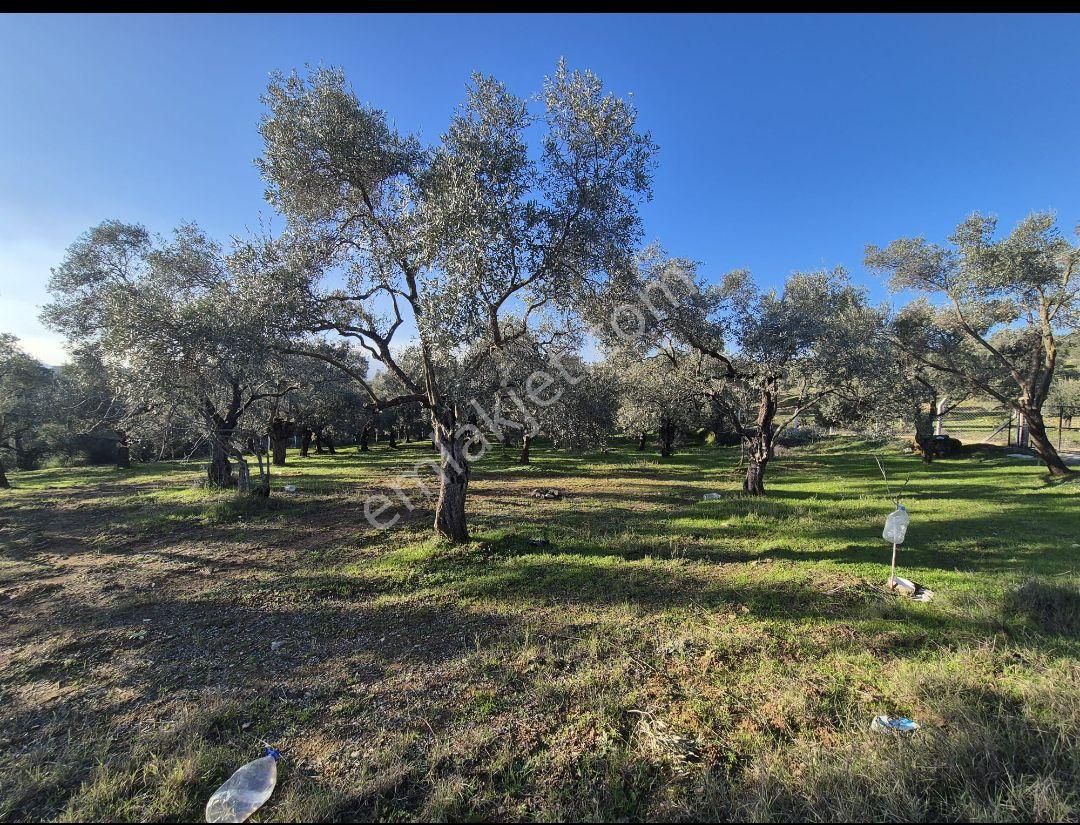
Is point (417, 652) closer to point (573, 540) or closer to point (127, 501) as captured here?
point (573, 540)

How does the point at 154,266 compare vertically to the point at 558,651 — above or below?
above

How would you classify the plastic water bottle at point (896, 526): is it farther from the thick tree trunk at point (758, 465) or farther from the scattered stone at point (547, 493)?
the scattered stone at point (547, 493)

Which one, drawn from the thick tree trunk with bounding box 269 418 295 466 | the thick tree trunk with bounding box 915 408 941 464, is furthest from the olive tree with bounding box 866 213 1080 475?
the thick tree trunk with bounding box 269 418 295 466

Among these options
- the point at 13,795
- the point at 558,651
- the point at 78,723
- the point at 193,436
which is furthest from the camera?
the point at 193,436

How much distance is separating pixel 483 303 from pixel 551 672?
5651mm

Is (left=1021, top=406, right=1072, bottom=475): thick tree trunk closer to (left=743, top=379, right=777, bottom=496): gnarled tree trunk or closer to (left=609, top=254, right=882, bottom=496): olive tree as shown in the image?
(left=609, top=254, right=882, bottom=496): olive tree

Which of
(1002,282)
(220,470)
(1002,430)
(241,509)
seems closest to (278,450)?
(220,470)

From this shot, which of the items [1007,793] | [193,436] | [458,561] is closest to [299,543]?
[458,561]

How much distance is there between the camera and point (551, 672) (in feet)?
15.3

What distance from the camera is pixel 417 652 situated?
17.1 ft

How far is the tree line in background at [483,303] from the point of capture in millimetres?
7371

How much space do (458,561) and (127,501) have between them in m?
16.2

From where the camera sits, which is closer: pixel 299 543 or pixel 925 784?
pixel 925 784

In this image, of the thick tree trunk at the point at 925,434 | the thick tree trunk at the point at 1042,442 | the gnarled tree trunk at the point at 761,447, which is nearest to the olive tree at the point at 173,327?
the gnarled tree trunk at the point at 761,447
